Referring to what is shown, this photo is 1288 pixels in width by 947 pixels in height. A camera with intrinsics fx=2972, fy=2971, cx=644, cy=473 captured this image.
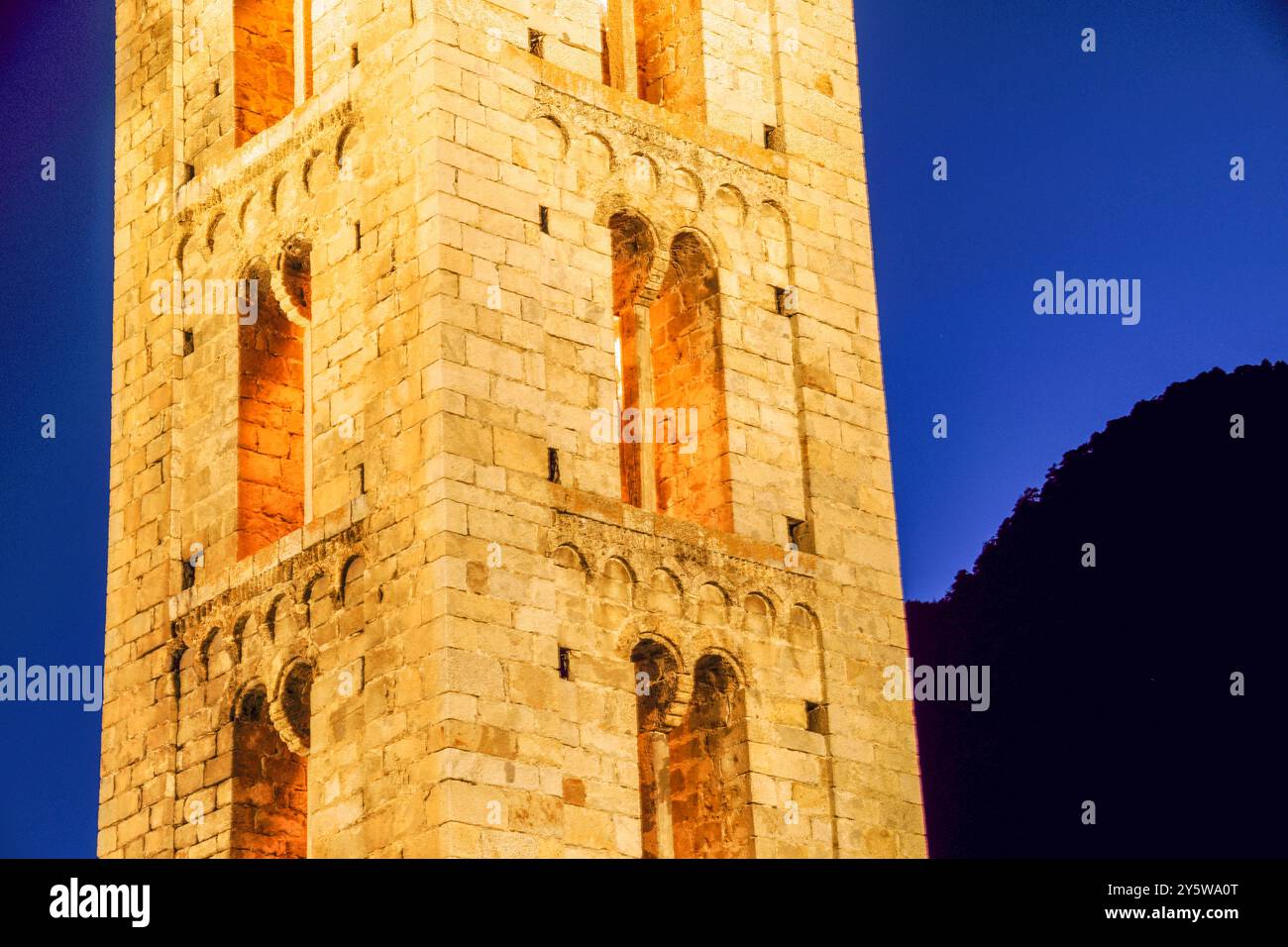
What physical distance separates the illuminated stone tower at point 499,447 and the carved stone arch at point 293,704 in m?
0.05

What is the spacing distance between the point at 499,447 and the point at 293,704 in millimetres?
3376

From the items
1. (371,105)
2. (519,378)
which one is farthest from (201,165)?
(519,378)

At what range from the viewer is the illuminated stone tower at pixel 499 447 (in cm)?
2827

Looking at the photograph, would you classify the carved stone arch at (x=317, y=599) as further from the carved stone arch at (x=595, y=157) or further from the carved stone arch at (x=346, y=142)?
the carved stone arch at (x=595, y=157)

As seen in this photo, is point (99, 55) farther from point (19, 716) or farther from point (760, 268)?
point (760, 268)

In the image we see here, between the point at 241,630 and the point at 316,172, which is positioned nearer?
the point at 241,630

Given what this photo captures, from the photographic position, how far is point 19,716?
169 feet

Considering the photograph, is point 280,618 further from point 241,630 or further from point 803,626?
point 803,626

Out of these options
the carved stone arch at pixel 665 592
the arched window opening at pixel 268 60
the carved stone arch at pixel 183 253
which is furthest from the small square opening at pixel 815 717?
the arched window opening at pixel 268 60

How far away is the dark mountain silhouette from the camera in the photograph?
5125cm

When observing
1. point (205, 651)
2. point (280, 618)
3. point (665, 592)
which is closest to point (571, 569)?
point (665, 592)

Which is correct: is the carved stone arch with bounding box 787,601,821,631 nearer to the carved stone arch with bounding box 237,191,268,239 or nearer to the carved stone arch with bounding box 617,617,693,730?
the carved stone arch with bounding box 617,617,693,730

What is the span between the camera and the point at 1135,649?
53.3 m
